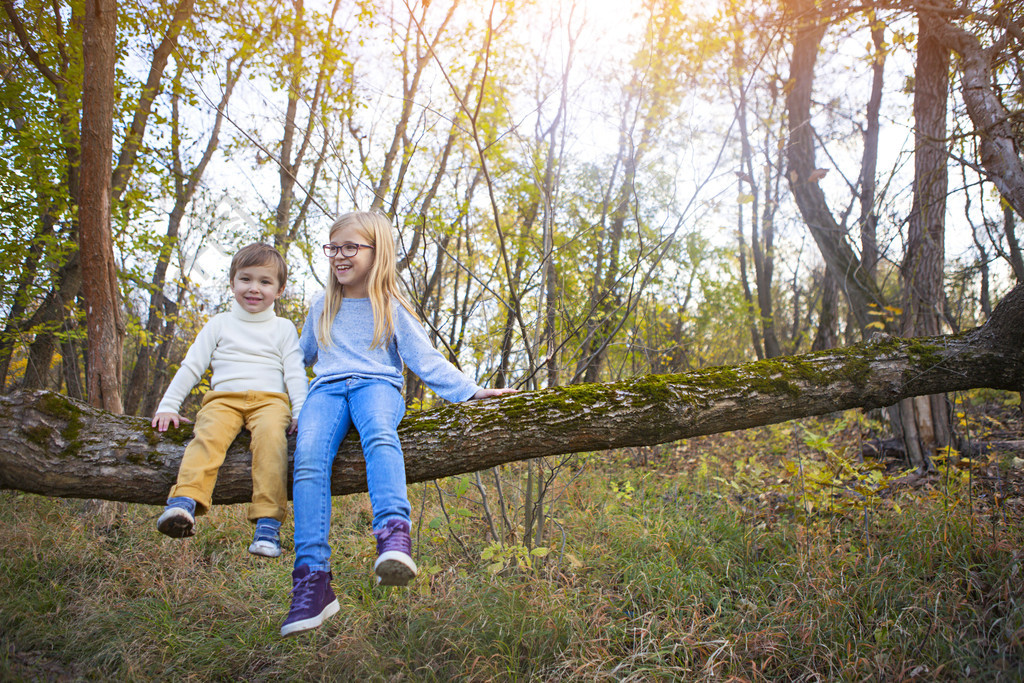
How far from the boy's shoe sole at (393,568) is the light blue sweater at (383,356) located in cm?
75

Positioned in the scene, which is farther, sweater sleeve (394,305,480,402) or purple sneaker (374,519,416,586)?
sweater sleeve (394,305,480,402)

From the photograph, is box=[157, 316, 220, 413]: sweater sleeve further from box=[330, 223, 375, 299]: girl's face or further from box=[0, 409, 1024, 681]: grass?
box=[0, 409, 1024, 681]: grass

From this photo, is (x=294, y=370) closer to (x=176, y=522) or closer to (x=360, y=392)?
(x=360, y=392)

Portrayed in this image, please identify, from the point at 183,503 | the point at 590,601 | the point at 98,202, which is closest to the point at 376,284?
the point at 183,503

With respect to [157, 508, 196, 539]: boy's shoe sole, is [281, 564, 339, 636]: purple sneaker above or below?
below

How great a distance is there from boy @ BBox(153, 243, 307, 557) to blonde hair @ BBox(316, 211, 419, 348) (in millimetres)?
204

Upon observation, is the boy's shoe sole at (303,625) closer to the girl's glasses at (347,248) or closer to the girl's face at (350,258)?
the girl's face at (350,258)

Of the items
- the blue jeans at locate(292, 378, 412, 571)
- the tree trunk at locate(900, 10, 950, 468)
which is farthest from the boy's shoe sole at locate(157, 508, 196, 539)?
the tree trunk at locate(900, 10, 950, 468)

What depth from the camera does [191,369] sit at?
2.42m

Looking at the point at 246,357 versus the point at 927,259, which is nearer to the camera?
the point at 246,357

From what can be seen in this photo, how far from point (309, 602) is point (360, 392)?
806 mm

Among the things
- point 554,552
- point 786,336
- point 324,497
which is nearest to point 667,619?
point 554,552

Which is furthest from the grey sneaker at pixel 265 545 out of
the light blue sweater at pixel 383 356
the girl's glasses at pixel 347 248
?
the girl's glasses at pixel 347 248

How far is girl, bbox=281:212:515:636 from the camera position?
1937 mm
